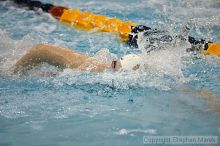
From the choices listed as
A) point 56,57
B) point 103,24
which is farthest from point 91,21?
point 56,57

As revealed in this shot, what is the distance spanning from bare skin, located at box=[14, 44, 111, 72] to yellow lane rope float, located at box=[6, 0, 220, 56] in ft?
4.18

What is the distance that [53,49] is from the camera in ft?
11.8

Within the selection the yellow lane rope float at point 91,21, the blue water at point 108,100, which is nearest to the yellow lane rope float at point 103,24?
the yellow lane rope float at point 91,21

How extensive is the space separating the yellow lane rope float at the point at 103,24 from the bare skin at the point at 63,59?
127 cm

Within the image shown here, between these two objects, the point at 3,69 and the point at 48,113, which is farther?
the point at 3,69

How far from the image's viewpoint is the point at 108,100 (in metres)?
3.13

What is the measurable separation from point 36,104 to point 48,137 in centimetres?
60

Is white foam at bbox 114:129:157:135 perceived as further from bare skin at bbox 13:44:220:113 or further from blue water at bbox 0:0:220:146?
bare skin at bbox 13:44:220:113

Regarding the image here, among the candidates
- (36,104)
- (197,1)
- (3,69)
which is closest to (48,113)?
(36,104)

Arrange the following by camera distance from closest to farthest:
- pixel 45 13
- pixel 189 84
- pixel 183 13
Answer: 1. pixel 189 84
2. pixel 183 13
3. pixel 45 13

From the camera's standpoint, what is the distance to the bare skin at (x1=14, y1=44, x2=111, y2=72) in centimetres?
358

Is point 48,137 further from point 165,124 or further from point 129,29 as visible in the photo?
point 129,29

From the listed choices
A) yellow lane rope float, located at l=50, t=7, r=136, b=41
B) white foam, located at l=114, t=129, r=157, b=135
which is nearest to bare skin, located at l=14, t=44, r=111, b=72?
white foam, located at l=114, t=129, r=157, b=135

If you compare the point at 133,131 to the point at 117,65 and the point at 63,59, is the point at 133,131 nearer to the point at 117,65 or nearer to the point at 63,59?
the point at 117,65
